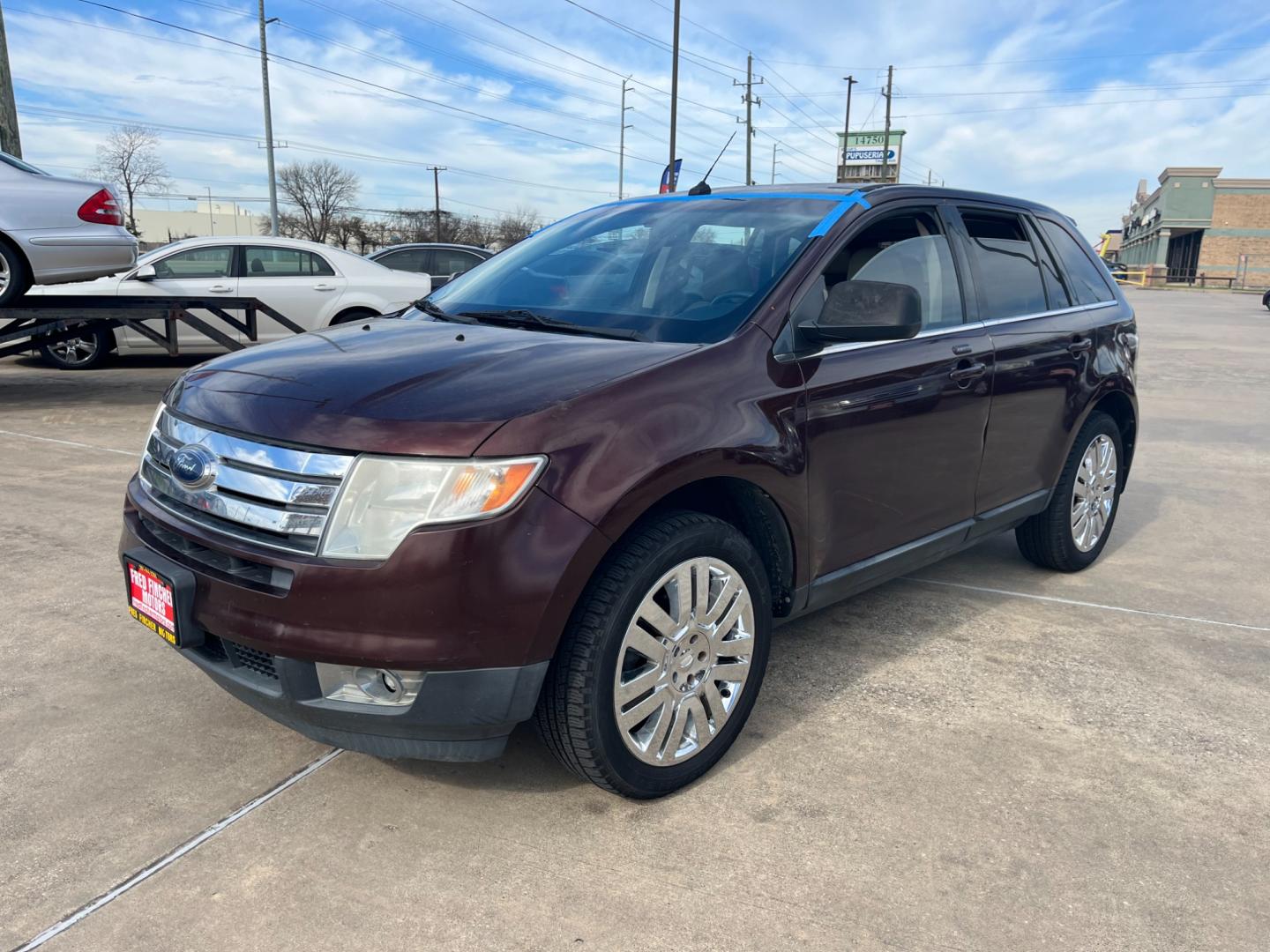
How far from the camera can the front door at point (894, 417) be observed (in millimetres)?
3029

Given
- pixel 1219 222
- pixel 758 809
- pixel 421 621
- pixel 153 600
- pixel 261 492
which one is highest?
pixel 1219 222

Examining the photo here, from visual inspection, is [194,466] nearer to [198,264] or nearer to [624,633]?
[624,633]

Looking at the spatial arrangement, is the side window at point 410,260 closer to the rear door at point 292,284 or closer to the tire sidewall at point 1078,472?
the rear door at point 292,284

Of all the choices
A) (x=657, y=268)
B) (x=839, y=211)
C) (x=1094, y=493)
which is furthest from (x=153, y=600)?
(x=1094, y=493)

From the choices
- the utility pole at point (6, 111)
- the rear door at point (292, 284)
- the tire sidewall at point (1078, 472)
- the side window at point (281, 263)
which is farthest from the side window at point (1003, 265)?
the utility pole at point (6, 111)

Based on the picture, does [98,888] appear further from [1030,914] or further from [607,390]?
[1030,914]

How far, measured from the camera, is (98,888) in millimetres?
2238

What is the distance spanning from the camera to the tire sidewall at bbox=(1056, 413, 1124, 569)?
4.47m

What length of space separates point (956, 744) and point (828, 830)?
0.68 m

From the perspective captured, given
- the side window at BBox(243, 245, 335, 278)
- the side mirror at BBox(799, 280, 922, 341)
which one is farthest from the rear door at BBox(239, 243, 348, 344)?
the side mirror at BBox(799, 280, 922, 341)

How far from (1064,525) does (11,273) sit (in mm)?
8057

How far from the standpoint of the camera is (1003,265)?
4043 mm

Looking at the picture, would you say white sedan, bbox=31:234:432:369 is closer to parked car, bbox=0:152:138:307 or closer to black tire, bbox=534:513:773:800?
parked car, bbox=0:152:138:307

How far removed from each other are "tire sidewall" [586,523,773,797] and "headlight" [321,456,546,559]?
429 millimetres
